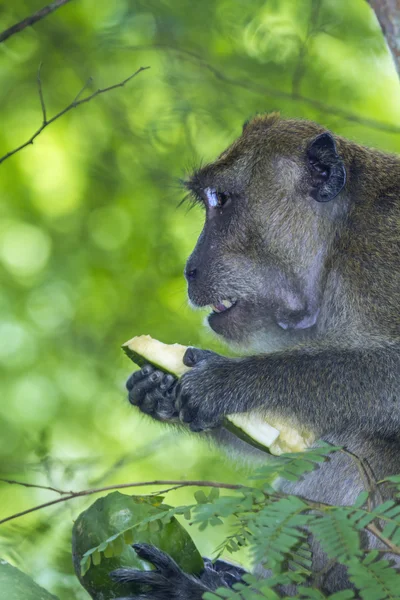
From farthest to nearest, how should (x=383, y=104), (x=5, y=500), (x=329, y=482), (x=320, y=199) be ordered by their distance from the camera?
1. (x=383, y=104)
2. (x=5, y=500)
3. (x=320, y=199)
4. (x=329, y=482)

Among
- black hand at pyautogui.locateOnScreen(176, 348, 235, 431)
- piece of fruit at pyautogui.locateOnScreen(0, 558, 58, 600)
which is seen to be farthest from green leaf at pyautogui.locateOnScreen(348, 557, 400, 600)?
black hand at pyautogui.locateOnScreen(176, 348, 235, 431)

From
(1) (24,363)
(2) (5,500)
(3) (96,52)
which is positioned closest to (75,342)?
(1) (24,363)

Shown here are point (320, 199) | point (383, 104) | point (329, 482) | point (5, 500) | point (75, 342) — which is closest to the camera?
point (329, 482)

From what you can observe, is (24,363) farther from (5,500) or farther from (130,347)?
(130,347)

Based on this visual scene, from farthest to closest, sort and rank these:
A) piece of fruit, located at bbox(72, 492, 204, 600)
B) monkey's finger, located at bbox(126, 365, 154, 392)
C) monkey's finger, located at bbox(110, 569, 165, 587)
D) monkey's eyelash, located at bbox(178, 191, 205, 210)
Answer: monkey's eyelash, located at bbox(178, 191, 205, 210) → monkey's finger, located at bbox(126, 365, 154, 392) → monkey's finger, located at bbox(110, 569, 165, 587) → piece of fruit, located at bbox(72, 492, 204, 600)

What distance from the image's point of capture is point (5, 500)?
6.95 metres

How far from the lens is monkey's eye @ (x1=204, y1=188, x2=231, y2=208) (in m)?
5.03

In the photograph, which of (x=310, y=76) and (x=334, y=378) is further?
(x=310, y=76)

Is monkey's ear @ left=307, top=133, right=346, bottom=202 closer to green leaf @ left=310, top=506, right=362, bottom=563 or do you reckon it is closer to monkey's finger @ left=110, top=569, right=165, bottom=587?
monkey's finger @ left=110, top=569, right=165, bottom=587

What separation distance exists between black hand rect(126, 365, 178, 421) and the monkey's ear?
1340 millimetres

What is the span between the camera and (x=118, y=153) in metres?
8.08

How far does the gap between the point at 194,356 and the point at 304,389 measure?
0.68m

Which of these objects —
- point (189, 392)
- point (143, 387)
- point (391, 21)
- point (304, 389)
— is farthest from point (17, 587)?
point (391, 21)

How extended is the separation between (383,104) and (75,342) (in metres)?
3.82
